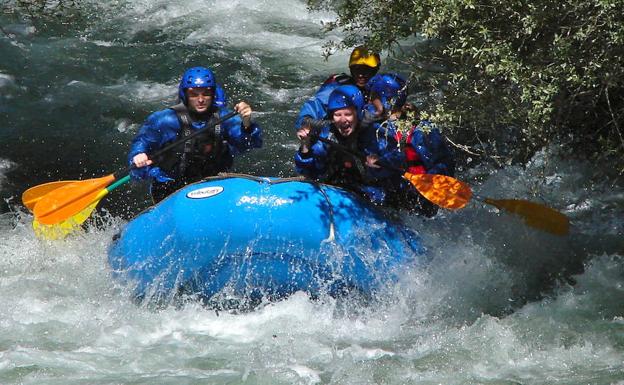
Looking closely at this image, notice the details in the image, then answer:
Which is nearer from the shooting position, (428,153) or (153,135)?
(428,153)

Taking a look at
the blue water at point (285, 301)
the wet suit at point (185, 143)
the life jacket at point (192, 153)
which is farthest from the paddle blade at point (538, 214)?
the life jacket at point (192, 153)

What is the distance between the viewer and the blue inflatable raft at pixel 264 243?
18.2 feet

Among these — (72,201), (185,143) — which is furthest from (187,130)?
(72,201)

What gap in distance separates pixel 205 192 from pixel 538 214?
224 centimetres

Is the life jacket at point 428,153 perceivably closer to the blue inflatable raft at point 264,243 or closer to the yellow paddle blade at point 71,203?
the blue inflatable raft at point 264,243

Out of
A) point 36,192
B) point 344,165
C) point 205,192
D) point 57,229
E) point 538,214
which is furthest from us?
point 57,229

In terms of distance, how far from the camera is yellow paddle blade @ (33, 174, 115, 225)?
21.5 ft

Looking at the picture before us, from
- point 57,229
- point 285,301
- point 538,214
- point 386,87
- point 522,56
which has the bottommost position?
point 57,229

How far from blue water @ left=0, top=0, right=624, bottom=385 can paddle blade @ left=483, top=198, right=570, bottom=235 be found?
17cm

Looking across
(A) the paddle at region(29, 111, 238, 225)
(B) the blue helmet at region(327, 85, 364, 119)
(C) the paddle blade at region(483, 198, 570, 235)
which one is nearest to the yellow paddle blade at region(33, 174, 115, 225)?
(A) the paddle at region(29, 111, 238, 225)

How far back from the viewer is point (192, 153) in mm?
6352

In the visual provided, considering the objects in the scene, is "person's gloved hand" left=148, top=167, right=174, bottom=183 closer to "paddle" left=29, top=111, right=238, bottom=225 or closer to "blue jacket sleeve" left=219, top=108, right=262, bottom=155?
"paddle" left=29, top=111, right=238, bottom=225

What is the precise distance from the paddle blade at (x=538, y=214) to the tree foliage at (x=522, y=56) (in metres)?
0.93

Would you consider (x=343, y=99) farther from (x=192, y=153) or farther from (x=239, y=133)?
(x=192, y=153)
